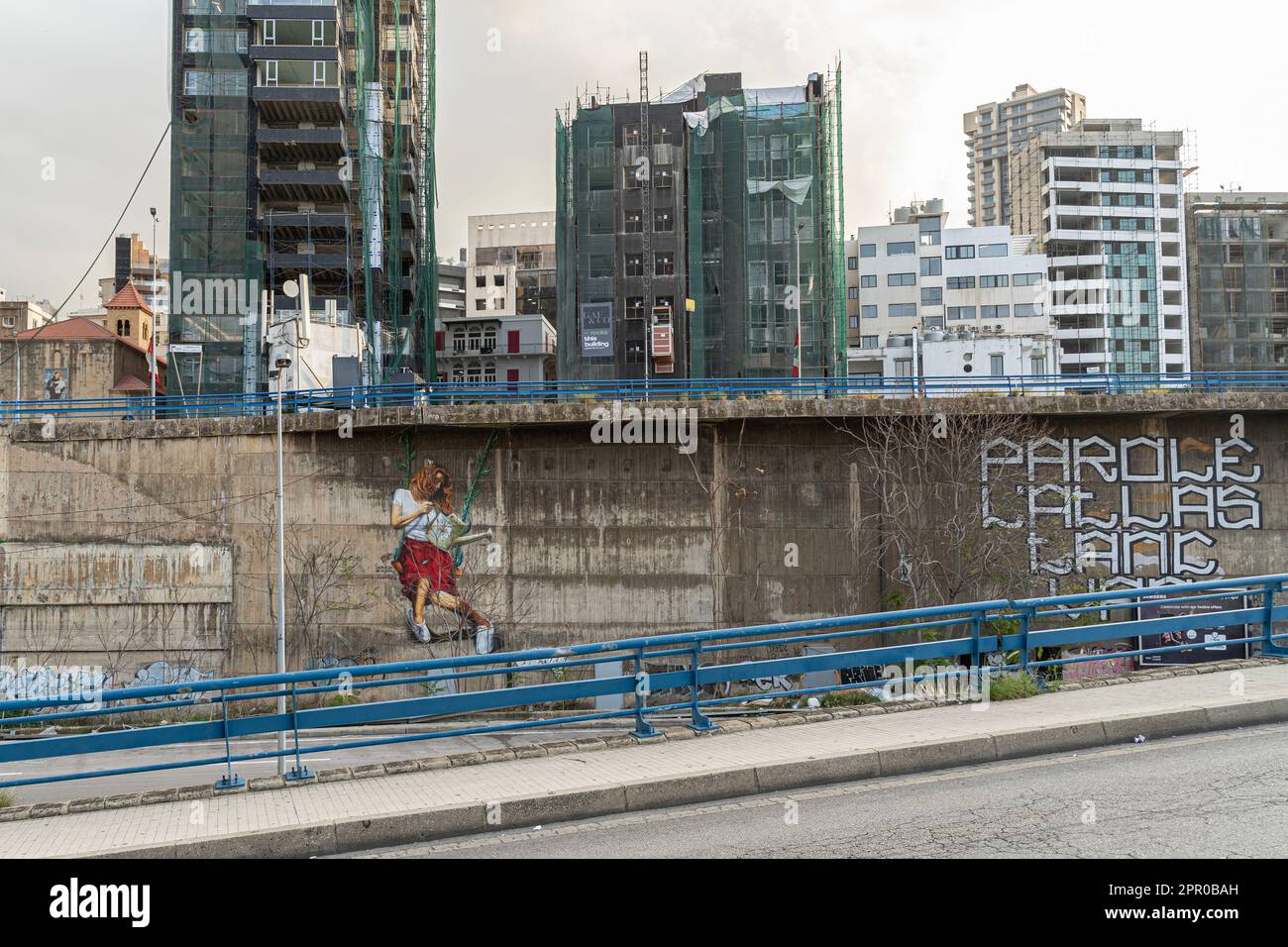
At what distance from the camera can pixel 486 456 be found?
24.9 metres

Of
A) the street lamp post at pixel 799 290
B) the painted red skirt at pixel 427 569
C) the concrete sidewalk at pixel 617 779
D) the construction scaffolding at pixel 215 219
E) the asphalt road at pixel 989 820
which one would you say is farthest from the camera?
the street lamp post at pixel 799 290

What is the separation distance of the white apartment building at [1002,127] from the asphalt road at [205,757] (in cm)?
15952

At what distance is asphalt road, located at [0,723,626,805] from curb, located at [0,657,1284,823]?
25.5 ft

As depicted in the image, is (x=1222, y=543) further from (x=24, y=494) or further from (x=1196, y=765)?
(x=24, y=494)

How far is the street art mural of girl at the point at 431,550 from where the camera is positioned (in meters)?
24.3

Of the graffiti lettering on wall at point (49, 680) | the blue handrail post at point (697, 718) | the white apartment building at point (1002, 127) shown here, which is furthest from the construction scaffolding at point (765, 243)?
the white apartment building at point (1002, 127)

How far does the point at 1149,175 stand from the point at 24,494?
81118 mm

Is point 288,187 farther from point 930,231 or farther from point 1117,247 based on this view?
point 1117,247

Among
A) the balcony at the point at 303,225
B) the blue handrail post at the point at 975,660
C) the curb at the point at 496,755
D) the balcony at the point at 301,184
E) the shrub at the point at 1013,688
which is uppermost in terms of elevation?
the balcony at the point at 301,184

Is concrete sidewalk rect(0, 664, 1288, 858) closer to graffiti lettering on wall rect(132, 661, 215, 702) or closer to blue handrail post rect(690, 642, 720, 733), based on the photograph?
blue handrail post rect(690, 642, 720, 733)

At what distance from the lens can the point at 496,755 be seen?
906 cm

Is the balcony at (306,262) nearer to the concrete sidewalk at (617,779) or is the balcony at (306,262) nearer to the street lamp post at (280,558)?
the street lamp post at (280,558)

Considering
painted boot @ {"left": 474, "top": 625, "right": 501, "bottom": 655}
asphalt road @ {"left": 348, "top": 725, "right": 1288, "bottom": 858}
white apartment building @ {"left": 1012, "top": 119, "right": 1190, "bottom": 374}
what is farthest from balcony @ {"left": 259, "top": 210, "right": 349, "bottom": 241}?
white apartment building @ {"left": 1012, "top": 119, "right": 1190, "bottom": 374}

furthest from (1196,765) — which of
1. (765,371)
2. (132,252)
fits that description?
(132,252)
